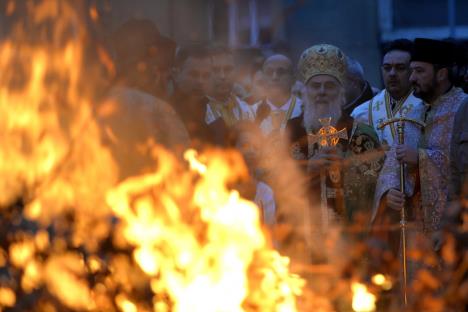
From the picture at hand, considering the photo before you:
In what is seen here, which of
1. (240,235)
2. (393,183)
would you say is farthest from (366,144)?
(240,235)

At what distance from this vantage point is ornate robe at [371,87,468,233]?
8.40 meters

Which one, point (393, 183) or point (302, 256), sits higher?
point (393, 183)

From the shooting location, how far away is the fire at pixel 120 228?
5828mm

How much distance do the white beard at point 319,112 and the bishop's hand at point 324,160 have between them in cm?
41

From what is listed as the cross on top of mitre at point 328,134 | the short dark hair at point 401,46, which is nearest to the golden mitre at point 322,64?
the short dark hair at point 401,46

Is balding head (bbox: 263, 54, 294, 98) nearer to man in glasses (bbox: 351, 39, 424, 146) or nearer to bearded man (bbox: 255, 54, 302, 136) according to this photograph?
bearded man (bbox: 255, 54, 302, 136)

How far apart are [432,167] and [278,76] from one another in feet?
7.72

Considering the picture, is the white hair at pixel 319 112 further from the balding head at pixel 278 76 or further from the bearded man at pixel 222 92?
the balding head at pixel 278 76

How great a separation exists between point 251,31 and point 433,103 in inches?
300

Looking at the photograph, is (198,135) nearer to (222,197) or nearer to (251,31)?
(222,197)

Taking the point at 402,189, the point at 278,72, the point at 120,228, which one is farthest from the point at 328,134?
the point at 120,228

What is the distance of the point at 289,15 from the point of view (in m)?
15.9

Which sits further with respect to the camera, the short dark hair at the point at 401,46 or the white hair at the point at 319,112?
the white hair at the point at 319,112

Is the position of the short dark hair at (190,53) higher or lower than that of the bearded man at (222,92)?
higher
